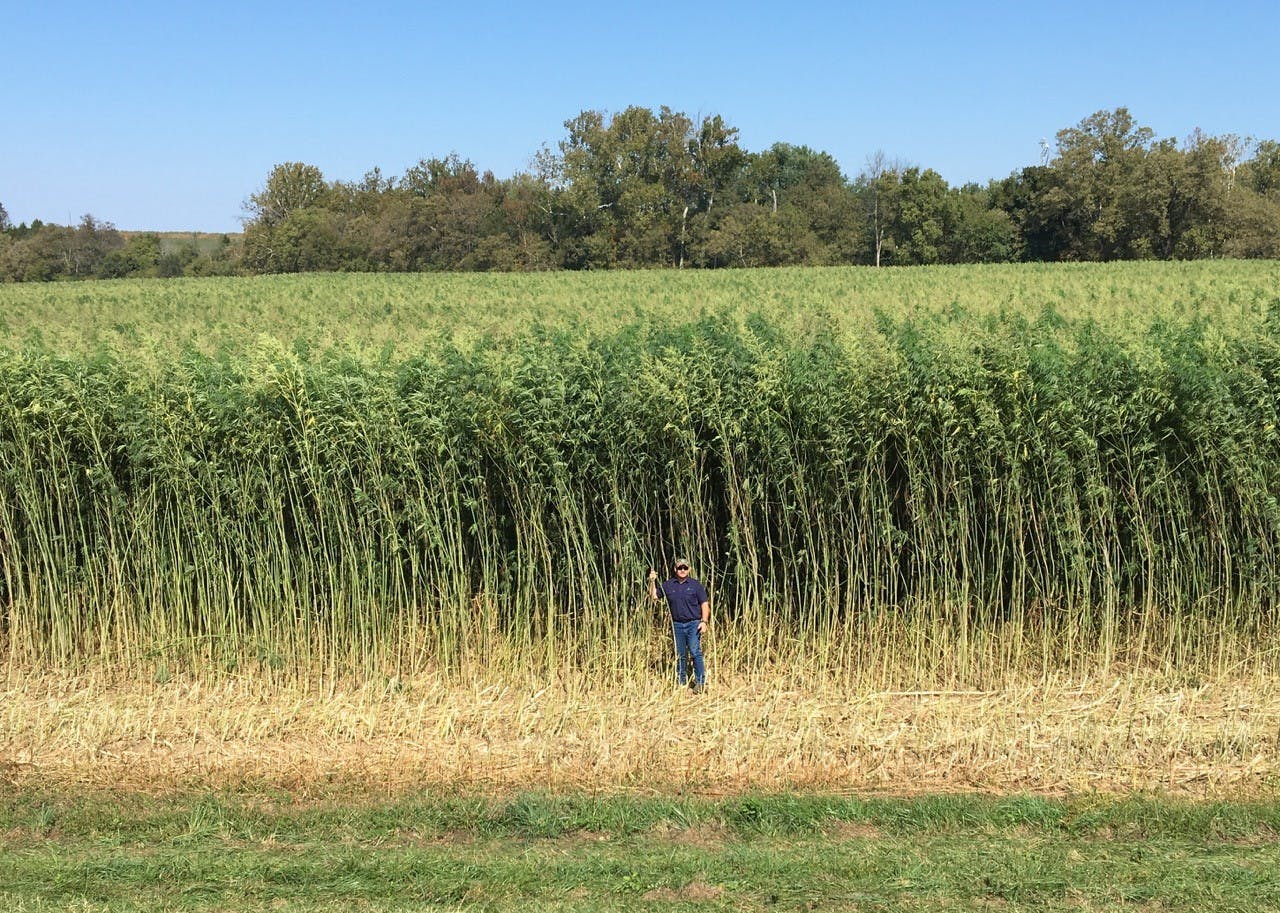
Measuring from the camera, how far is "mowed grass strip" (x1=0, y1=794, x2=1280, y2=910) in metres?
6.20

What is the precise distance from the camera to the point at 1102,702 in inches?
371

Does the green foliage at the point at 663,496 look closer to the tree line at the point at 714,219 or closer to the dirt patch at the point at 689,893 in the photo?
the dirt patch at the point at 689,893

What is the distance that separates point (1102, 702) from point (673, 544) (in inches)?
151

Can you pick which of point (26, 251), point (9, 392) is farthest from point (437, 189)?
point (9, 392)

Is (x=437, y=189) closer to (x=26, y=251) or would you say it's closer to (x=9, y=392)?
(x=26, y=251)

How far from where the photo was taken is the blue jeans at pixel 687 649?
31.6ft

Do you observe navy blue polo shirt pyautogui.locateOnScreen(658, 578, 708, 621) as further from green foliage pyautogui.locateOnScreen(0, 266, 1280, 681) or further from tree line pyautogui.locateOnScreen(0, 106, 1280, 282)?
tree line pyautogui.locateOnScreen(0, 106, 1280, 282)

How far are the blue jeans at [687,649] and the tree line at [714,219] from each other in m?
65.9

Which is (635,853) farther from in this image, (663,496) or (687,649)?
(663,496)

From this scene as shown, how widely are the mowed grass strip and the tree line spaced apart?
67411mm

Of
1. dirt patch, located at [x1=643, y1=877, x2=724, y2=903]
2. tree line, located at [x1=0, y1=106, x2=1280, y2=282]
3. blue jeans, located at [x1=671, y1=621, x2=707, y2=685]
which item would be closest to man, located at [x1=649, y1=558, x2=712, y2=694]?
blue jeans, located at [x1=671, y1=621, x2=707, y2=685]

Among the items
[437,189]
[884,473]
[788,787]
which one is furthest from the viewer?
[437,189]

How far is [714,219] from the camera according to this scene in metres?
82.7

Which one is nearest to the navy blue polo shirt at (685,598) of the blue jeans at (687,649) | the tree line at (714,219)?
the blue jeans at (687,649)
